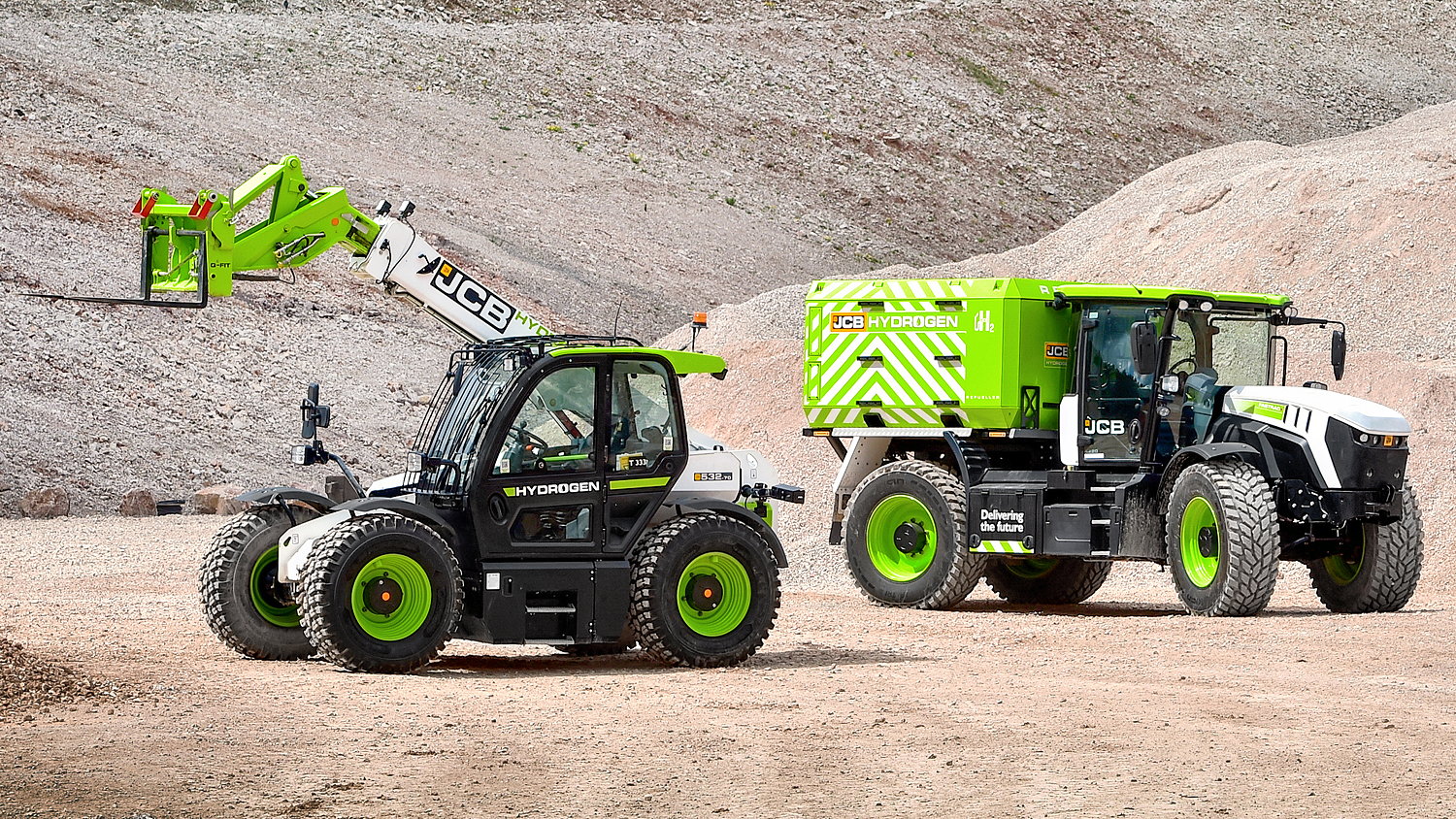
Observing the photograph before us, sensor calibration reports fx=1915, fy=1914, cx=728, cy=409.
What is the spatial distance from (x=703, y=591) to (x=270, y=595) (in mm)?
2988

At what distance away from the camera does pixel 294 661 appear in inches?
509

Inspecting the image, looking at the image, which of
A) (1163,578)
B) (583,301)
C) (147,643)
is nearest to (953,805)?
(147,643)

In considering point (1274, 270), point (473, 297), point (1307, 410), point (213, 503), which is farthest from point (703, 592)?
point (1274, 270)

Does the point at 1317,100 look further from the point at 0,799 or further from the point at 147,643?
the point at 0,799

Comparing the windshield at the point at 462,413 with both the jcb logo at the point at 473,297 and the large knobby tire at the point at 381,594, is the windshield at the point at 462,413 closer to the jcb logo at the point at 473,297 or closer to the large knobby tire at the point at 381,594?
Answer: the large knobby tire at the point at 381,594

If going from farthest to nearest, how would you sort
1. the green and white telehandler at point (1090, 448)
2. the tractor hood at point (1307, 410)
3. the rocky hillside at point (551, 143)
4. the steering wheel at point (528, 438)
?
the rocky hillside at point (551, 143)
the green and white telehandler at point (1090, 448)
the tractor hood at point (1307, 410)
the steering wheel at point (528, 438)

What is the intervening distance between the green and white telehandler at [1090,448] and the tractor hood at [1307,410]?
18 millimetres

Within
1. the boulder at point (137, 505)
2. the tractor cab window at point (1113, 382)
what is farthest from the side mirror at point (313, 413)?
the boulder at point (137, 505)

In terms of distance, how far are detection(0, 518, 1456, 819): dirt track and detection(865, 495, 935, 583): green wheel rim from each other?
6.61 ft

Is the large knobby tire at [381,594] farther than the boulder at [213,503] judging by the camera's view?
No

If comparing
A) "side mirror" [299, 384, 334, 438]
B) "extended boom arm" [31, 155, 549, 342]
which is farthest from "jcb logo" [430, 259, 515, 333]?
"side mirror" [299, 384, 334, 438]

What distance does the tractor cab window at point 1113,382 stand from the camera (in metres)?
16.6

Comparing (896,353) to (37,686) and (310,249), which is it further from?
(37,686)

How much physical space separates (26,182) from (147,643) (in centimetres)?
2562
